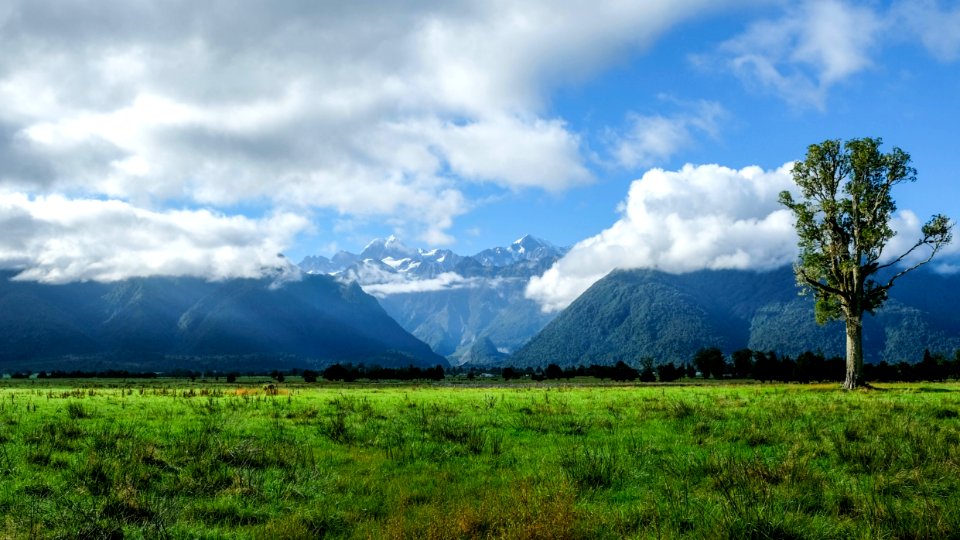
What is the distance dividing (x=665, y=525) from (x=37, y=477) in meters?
13.5

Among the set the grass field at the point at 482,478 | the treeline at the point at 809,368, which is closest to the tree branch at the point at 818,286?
the grass field at the point at 482,478

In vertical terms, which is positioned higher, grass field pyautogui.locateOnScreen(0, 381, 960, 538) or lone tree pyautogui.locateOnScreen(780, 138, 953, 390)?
lone tree pyautogui.locateOnScreen(780, 138, 953, 390)

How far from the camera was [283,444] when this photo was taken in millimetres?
16875

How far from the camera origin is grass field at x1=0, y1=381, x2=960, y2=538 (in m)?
10.0

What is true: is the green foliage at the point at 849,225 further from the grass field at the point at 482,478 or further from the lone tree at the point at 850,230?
the grass field at the point at 482,478

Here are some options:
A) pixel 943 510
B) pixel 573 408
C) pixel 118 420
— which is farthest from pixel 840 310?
pixel 118 420

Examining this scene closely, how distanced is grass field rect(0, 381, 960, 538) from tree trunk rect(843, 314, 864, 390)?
29.5 m

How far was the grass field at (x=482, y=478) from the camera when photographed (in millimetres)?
10023

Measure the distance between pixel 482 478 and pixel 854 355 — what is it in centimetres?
4770

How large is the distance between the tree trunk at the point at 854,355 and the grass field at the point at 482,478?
29542mm

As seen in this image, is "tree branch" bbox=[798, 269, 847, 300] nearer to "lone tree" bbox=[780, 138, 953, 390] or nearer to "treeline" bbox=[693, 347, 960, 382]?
"lone tree" bbox=[780, 138, 953, 390]

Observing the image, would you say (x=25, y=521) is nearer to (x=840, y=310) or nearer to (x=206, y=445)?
(x=206, y=445)

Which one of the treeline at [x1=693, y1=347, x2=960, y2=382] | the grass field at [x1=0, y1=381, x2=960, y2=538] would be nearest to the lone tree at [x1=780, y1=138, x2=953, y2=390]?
the grass field at [x1=0, y1=381, x2=960, y2=538]

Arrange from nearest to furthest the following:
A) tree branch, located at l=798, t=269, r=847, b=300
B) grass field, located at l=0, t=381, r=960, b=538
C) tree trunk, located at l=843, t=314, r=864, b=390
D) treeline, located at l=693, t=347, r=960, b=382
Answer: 1. grass field, located at l=0, t=381, r=960, b=538
2. tree trunk, located at l=843, t=314, r=864, b=390
3. tree branch, located at l=798, t=269, r=847, b=300
4. treeline, located at l=693, t=347, r=960, b=382
